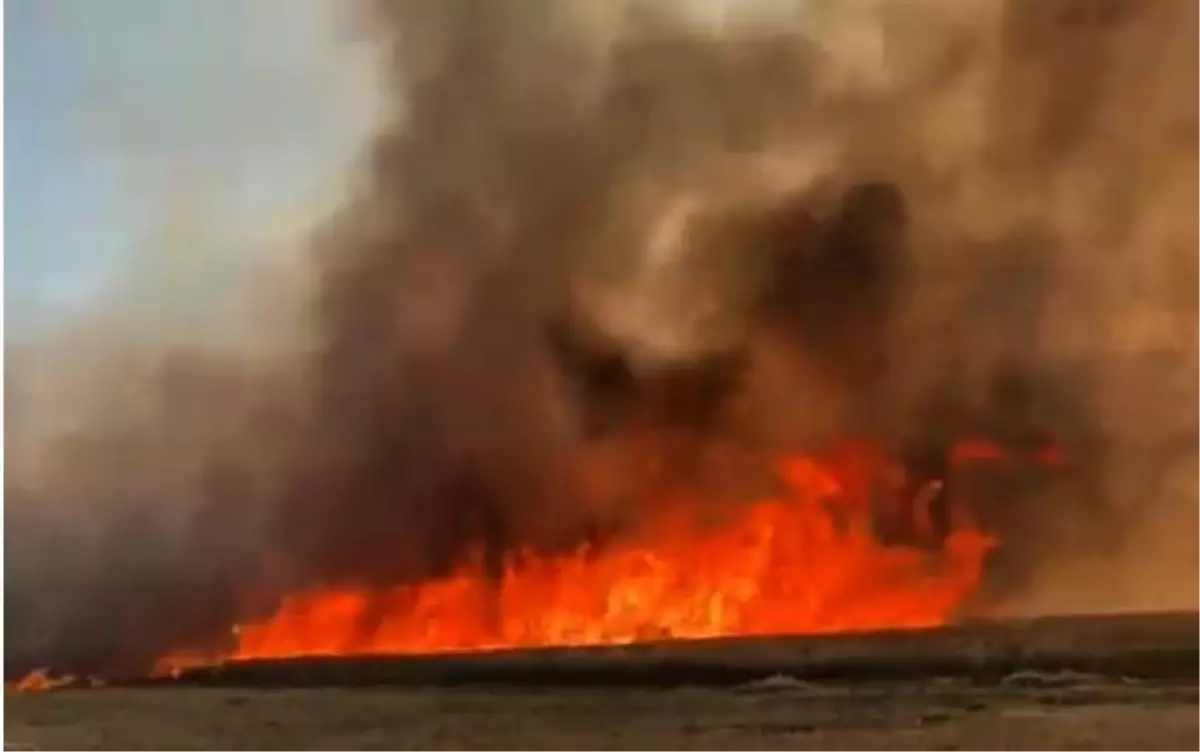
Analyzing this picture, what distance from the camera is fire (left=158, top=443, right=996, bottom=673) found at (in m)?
1.61

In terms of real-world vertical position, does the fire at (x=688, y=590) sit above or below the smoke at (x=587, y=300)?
A: below

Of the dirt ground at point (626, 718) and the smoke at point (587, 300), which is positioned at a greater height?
the smoke at point (587, 300)

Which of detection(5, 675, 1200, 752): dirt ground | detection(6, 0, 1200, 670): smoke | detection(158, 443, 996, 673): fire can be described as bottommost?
detection(5, 675, 1200, 752): dirt ground

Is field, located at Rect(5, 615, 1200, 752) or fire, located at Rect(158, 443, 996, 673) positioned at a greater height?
fire, located at Rect(158, 443, 996, 673)

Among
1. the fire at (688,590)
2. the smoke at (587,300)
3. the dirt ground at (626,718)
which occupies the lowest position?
the dirt ground at (626,718)

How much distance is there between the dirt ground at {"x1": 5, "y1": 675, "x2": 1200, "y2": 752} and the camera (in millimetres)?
1555

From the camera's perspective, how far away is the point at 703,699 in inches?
62.9

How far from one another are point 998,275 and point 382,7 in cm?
72

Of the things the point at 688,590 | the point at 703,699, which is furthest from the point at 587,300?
the point at 703,699

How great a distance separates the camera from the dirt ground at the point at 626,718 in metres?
1.55

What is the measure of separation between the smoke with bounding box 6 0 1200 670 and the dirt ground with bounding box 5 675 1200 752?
0.07 m

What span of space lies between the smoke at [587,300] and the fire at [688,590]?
36 mm

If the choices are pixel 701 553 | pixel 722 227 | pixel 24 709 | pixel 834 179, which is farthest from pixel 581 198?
pixel 24 709

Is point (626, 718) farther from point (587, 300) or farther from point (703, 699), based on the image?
point (587, 300)
